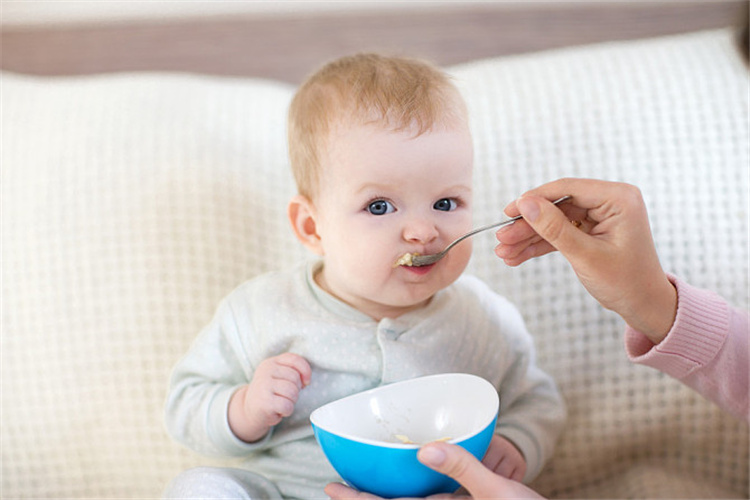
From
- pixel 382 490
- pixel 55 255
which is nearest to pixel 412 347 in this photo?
pixel 382 490

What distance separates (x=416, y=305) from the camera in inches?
38.1

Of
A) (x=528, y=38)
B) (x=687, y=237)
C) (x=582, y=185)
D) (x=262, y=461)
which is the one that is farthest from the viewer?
(x=528, y=38)

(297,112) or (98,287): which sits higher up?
(297,112)

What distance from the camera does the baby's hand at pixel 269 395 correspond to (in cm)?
85

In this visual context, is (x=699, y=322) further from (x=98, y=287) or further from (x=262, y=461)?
(x=98, y=287)

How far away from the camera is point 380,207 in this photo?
854mm

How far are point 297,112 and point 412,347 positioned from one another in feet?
1.07

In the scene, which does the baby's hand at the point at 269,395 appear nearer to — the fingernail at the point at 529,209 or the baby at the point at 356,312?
the baby at the point at 356,312

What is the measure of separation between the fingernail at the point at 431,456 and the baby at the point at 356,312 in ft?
0.72

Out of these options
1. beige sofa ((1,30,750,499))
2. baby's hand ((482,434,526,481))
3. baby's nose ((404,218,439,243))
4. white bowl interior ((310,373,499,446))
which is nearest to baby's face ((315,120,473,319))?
baby's nose ((404,218,439,243))

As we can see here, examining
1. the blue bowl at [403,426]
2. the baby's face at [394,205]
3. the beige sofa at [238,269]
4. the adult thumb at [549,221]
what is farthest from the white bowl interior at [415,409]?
the beige sofa at [238,269]

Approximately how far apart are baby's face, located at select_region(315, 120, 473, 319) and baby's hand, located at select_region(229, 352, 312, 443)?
0.40 feet

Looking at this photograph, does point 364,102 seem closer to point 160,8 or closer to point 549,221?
point 549,221

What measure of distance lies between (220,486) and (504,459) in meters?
0.35
